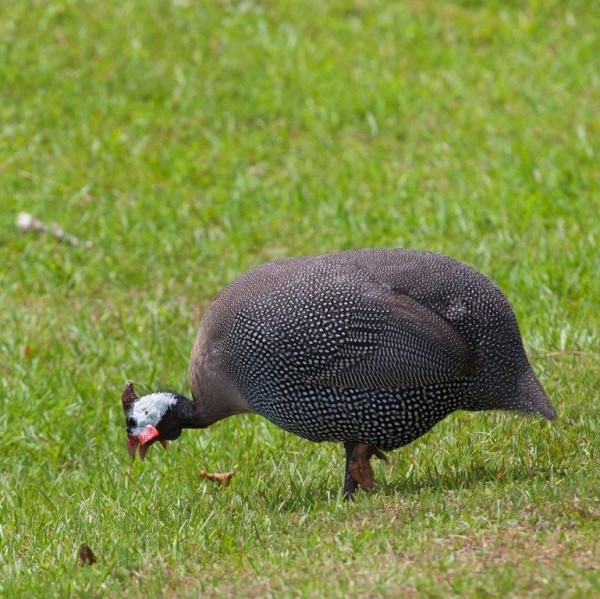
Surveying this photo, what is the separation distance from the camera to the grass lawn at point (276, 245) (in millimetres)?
3891

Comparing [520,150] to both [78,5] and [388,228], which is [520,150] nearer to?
[388,228]

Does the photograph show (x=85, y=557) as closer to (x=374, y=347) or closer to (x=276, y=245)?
(x=374, y=347)

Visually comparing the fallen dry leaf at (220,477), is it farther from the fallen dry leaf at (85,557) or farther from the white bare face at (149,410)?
the fallen dry leaf at (85,557)

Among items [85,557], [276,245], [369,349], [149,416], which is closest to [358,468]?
[369,349]

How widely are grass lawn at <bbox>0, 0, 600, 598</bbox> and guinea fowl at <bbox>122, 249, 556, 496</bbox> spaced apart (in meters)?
0.27

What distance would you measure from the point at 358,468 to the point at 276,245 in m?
2.94

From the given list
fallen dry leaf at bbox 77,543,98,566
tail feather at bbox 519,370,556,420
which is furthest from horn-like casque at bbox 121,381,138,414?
tail feather at bbox 519,370,556,420

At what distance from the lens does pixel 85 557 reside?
4090mm

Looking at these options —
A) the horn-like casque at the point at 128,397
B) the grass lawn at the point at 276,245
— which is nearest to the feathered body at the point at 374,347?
the grass lawn at the point at 276,245

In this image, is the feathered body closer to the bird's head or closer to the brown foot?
the brown foot

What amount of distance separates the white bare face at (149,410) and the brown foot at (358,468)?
724 mm

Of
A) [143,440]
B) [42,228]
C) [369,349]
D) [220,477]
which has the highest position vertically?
[369,349]

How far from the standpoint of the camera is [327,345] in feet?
14.2

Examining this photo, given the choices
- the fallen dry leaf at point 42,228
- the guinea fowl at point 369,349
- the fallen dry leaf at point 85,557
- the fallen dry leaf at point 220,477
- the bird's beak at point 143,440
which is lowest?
the fallen dry leaf at point 220,477
